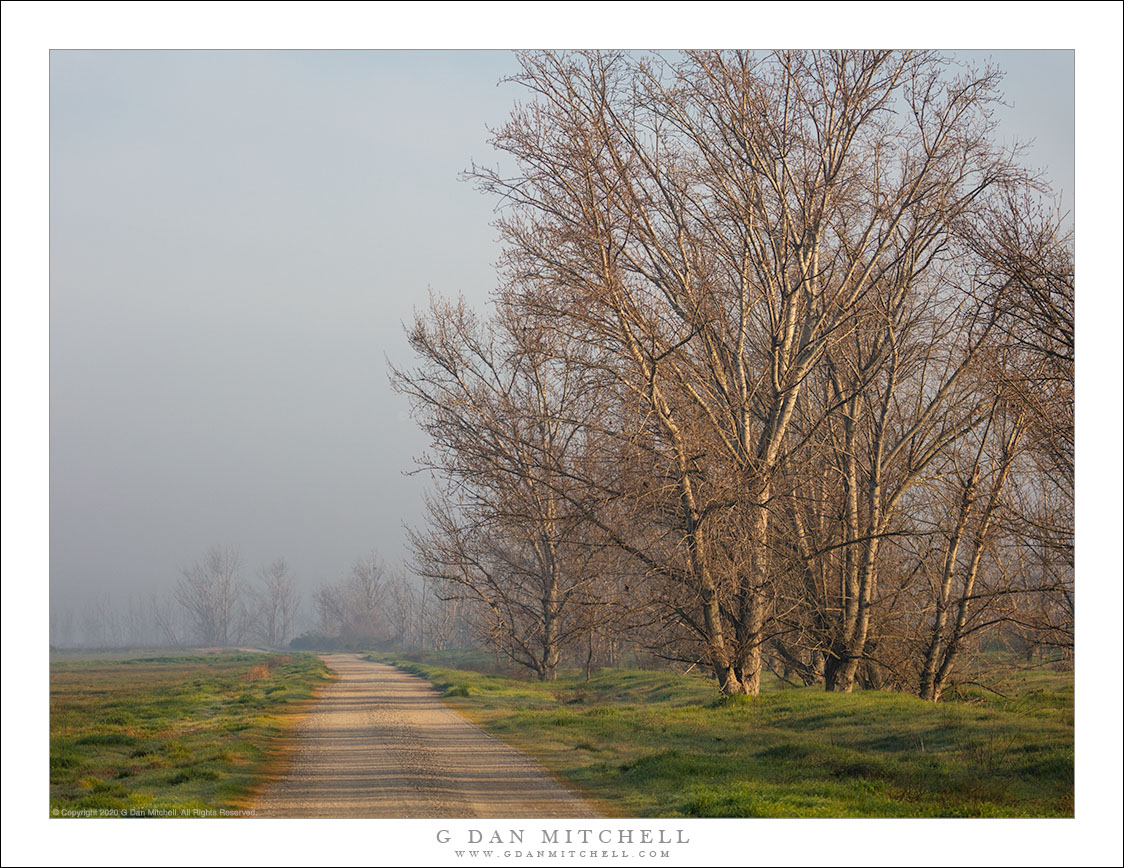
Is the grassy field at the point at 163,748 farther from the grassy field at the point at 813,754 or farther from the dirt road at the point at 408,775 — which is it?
the grassy field at the point at 813,754

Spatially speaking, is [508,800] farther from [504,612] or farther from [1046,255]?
[504,612]

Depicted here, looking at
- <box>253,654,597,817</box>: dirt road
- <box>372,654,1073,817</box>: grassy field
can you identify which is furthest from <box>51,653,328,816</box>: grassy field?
<box>372,654,1073,817</box>: grassy field

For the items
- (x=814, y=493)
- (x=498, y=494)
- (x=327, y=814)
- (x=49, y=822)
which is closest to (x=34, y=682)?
(x=49, y=822)

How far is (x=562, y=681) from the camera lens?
34125 mm

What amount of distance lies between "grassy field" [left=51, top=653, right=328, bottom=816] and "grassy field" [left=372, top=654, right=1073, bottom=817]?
455cm

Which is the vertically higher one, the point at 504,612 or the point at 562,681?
the point at 504,612

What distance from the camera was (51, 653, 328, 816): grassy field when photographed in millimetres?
10328

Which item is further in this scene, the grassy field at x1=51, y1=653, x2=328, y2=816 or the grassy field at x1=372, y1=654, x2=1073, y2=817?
the grassy field at x1=51, y1=653, x2=328, y2=816

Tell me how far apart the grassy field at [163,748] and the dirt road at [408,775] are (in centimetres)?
64

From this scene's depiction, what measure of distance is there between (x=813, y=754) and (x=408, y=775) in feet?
18.6

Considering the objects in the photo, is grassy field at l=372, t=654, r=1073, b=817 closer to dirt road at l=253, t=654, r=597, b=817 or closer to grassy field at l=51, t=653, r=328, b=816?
dirt road at l=253, t=654, r=597, b=817

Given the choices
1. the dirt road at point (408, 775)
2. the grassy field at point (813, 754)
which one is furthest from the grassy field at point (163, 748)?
the grassy field at point (813, 754)

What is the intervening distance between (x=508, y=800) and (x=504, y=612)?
76.0ft

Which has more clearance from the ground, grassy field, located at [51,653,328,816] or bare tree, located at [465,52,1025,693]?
bare tree, located at [465,52,1025,693]
